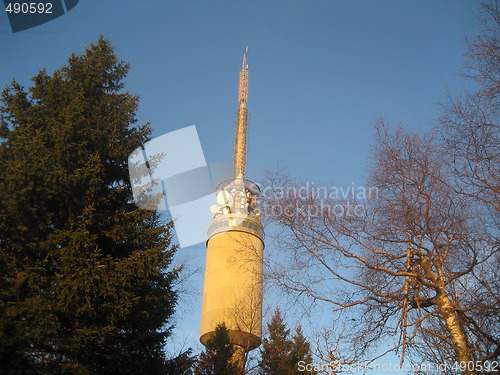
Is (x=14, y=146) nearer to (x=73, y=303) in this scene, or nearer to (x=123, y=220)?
(x=123, y=220)

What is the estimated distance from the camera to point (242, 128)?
120ft

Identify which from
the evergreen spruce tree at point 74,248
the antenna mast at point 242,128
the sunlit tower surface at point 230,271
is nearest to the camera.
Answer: the evergreen spruce tree at point 74,248

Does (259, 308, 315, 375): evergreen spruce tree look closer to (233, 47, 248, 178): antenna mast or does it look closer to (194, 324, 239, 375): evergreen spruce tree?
(194, 324, 239, 375): evergreen spruce tree

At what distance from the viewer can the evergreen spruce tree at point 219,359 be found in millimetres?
15148

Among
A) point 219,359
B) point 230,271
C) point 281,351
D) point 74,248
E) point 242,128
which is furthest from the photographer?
point 242,128

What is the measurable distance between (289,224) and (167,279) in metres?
4.33

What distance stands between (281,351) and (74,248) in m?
12.9

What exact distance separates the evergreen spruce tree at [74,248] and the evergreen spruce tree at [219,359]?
5008 mm

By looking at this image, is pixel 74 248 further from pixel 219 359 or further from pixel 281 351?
pixel 281 351

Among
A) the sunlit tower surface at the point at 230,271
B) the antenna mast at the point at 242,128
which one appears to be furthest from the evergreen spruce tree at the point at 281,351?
the antenna mast at the point at 242,128

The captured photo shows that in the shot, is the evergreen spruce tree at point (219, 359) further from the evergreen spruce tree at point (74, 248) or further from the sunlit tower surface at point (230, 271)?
the evergreen spruce tree at point (74, 248)

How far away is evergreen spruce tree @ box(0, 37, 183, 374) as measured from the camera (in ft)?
27.6

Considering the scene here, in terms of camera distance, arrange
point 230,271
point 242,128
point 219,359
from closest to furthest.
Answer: point 219,359 < point 230,271 < point 242,128

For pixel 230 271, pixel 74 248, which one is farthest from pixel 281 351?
pixel 74 248
